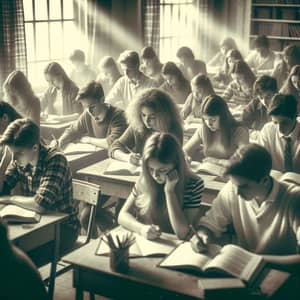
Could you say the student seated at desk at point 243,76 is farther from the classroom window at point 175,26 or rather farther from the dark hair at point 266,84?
the classroom window at point 175,26

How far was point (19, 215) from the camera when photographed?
122 inches

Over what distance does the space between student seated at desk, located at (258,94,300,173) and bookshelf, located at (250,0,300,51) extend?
21.5ft

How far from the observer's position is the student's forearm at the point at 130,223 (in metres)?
2.92

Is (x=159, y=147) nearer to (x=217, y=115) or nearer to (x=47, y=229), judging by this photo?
(x=47, y=229)

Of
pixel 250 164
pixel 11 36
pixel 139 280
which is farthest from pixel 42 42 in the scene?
pixel 139 280

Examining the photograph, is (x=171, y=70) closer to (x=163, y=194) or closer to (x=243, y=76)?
(x=243, y=76)

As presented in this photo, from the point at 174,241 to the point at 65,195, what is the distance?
858mm

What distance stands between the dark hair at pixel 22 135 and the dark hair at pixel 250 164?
4.01 ft

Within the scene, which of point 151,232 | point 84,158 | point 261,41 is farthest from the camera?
point 261,41

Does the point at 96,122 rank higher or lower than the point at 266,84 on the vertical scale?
lower

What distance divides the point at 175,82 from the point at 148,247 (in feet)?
12.8

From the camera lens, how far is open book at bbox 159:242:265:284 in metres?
2.36

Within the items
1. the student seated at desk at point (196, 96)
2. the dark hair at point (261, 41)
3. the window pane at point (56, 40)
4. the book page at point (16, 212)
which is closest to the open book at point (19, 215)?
the book page at point (16, 212)

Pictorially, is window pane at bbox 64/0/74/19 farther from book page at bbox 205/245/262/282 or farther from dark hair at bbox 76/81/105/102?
book page at bbox 205/245/262/282
